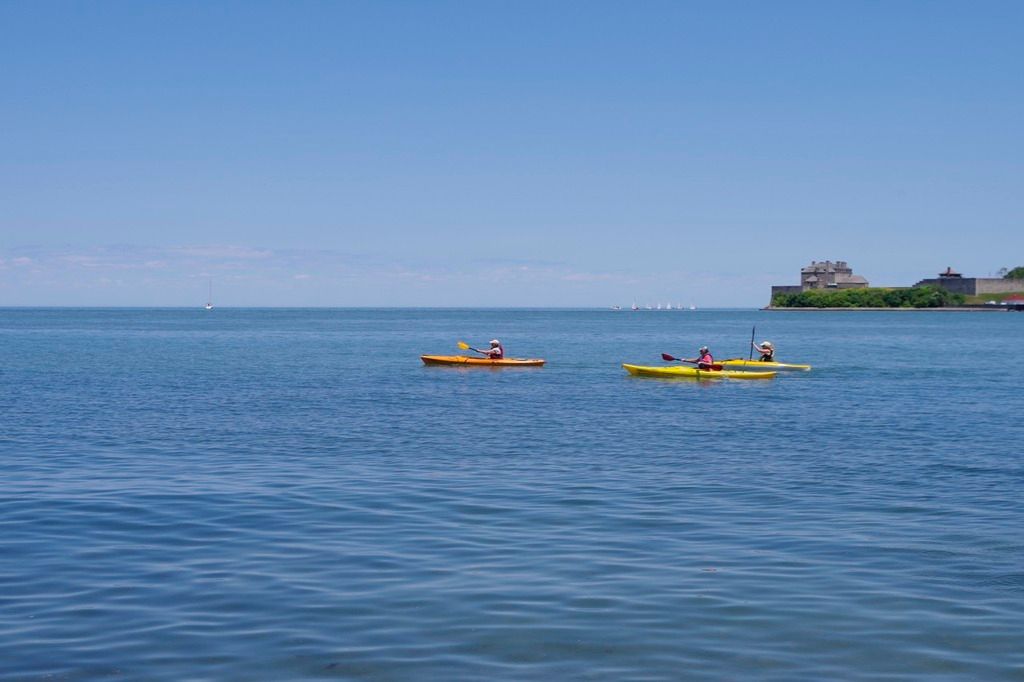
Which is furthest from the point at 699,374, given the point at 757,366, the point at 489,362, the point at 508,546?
the point at 508,546

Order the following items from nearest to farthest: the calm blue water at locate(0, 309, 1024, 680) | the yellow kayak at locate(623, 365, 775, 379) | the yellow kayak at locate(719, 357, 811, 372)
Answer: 1. the calm blue water at locate(0, 309, 1024, 680)
2. the yellow kayak at locate(623, 365, 775, 379)
3. the yellow kayak at locate(719, 357, 811, 372)

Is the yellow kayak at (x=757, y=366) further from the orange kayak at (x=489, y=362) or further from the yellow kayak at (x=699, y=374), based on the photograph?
the orange kayak at (x=489, y=362)

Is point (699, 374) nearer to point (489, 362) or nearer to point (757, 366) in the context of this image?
point (757, 366)

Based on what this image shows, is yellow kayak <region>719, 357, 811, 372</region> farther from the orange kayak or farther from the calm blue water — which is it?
the calm blue water

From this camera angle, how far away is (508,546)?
14.8 metres

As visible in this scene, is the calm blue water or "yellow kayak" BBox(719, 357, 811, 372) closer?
the calm blue water

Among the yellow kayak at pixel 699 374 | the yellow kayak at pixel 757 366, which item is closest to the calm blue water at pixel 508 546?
the yellow kayak at pixel 699 374

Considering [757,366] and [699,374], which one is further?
[757,366]

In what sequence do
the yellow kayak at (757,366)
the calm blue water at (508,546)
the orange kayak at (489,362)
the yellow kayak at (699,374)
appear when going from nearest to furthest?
1. the calm blue water at (508,546)
2. the yellow kayak at (699,374)
3. the yellow kayak at (757,366)
4. the orange kayak at (489,362)

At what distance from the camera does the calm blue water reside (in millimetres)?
10469

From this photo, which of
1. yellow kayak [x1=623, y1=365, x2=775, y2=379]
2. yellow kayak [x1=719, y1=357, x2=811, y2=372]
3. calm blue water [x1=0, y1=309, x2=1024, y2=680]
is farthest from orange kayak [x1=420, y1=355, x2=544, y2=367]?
calm blue water [x1=0, y1=309, x2=1024, y2=680]

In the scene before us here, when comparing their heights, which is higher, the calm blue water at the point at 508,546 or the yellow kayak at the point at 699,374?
the yellow kayak at the point at 699,374

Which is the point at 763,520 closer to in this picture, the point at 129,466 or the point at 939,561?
the point at 939,561

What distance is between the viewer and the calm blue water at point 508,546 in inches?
412
